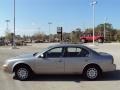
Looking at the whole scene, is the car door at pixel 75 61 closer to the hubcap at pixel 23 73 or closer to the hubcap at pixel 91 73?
the hubcap at pixel 91 73

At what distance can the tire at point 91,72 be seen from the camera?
12719 mm

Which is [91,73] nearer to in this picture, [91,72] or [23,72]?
[91,72]

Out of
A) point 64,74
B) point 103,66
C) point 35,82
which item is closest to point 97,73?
point 103,66

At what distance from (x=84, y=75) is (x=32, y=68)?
7.15 ft

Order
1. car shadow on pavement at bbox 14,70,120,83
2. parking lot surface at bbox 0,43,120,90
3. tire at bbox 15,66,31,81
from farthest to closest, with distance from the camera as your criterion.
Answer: car shadow on pavement at bbox 14,70,120,83 → tire at bbox 15,66,31,81 → parking lot surface at bbox 0,43,120,90

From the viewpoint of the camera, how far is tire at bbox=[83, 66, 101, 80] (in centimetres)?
1272

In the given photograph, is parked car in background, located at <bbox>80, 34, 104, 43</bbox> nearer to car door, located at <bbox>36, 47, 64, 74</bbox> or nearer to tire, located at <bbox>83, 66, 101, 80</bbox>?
tire, located at <bbox>83, 66, 101, 80</bbox>

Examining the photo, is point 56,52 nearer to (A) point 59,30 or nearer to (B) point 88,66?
(B) point 88,66

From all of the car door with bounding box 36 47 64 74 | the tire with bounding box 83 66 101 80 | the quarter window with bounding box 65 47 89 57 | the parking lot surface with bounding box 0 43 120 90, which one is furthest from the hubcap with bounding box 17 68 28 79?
the tire with bounding box 83 66 101 80

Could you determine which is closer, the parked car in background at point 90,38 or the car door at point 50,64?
the car door at point 50,64

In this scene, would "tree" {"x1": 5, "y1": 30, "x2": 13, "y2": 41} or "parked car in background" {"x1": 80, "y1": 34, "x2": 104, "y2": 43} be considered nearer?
"parked car in background" {"x1": 80, "y1": 34, "x2": 104, "y2": 43}

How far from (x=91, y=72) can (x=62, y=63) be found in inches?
49.4

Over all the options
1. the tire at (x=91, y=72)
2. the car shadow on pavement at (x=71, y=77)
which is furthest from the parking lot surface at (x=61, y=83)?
the tire at (x=91, y=72)

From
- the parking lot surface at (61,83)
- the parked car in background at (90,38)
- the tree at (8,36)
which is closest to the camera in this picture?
the parking lot surface at (61,83)
